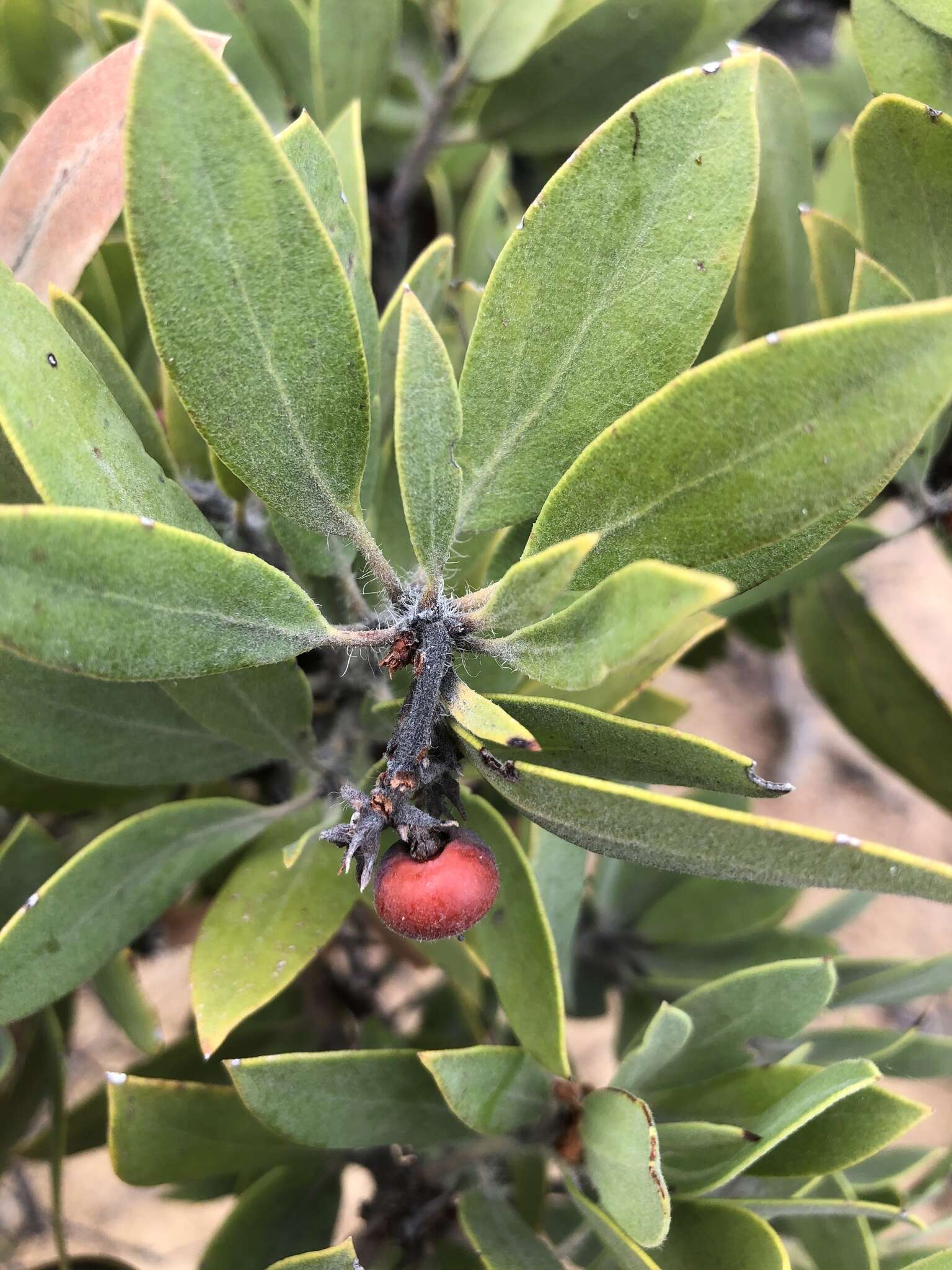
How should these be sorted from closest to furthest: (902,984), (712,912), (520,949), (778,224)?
(520,949) < (778,224) < (902,984) < (712,912)

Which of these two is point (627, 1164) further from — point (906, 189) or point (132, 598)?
point (906, 189)

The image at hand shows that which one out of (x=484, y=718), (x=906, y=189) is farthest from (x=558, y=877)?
(x=906, y=189)

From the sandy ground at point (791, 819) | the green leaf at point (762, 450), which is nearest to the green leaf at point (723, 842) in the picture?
the green leaf at point (762, 450)

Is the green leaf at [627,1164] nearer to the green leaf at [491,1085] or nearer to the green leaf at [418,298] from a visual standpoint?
the green leaf at [491,1085]

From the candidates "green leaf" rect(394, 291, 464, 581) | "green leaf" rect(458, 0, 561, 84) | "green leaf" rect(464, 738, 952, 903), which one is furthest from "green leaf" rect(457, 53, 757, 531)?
"green leaf" rect(458, 0, 561, 84)

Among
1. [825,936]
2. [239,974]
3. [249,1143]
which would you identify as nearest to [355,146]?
[239,974]

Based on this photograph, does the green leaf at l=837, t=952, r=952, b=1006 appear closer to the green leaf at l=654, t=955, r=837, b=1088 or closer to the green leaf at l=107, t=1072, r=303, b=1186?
the green leaf at l=654, t=955, r=837, b=1088

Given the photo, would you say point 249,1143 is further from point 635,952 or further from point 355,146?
point 355,146
